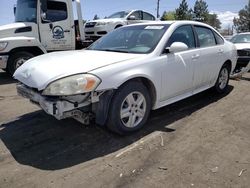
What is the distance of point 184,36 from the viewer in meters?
5.13

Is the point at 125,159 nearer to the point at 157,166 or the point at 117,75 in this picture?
the point at 157,166

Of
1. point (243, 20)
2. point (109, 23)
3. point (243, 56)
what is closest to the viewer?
point (243, 56)

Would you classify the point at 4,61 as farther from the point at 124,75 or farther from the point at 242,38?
the point at 242,38

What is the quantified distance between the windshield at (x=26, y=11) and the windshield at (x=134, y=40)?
172 inches

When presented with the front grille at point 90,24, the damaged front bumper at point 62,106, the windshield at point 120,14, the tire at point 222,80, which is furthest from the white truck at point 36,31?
the tire at point 222,80

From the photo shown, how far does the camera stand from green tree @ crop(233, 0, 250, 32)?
7294 cm

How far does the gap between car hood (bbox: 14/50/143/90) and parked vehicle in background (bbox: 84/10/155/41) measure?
25.7 ft

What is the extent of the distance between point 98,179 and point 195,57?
2.95 meters

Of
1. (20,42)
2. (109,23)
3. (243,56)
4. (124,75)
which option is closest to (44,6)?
(20,42)

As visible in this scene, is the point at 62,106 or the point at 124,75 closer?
the point at 62,106

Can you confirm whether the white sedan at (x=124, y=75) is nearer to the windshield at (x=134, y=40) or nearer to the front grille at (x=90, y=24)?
the windshield at (x=134, y=40)

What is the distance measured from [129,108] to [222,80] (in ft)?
10.3

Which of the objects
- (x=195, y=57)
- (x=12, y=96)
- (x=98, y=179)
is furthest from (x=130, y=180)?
(x=12, y=96)

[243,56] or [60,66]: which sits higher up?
[60,66]
